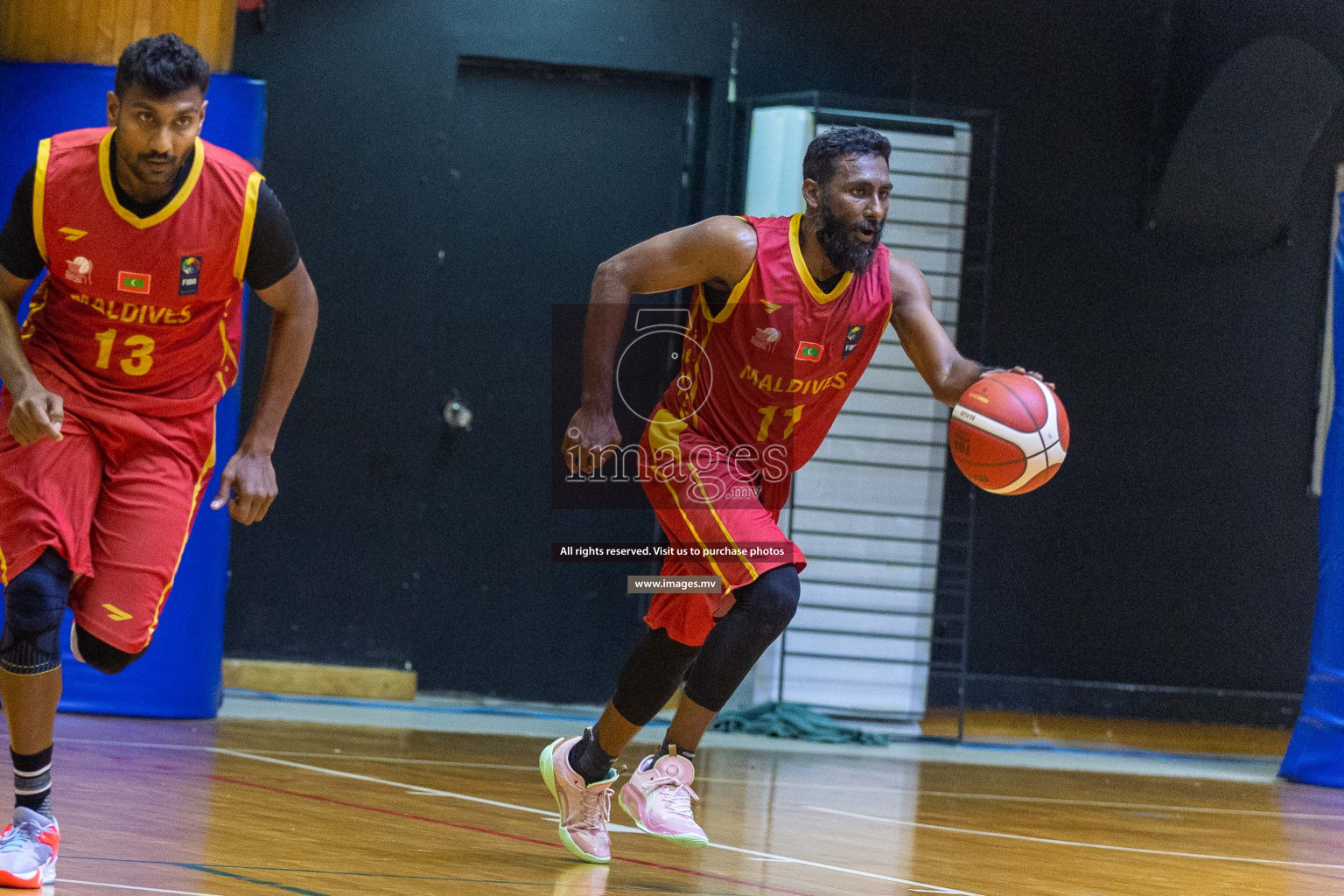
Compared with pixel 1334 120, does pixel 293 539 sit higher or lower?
lower

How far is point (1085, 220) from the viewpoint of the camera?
7852 mm

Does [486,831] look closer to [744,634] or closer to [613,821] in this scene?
[613,821]

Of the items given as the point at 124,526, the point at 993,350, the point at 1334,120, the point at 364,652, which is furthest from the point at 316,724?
the point at 1334,120

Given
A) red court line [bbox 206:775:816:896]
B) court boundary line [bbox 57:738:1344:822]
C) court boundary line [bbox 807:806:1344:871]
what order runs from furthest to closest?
court boundary line [bbox 57:738:1344:822]
court boundary line [bbox 807:806:1344:871]
red court line [bbox 206:775:816:896]

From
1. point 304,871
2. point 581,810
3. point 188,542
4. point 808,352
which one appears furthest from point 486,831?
point 188,542

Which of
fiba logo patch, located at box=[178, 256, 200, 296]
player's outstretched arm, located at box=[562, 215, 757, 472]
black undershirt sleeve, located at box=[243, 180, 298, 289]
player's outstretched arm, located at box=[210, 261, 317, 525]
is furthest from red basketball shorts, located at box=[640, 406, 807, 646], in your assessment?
fiba logo patch, located at box=[178, 256, 200, 296]

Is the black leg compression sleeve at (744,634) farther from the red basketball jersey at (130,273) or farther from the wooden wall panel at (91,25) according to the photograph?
the wooden wall panel at (91,25)

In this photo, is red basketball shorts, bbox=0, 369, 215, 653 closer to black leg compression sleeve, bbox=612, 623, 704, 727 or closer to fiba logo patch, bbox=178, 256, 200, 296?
fiba logo patch, bbox=178, 256, 200, 296

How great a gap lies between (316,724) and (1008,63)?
451 centimetres

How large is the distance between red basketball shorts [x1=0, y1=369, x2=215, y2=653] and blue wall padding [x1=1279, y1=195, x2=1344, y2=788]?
4755 mm

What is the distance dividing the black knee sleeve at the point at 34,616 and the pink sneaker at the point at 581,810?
114 cm

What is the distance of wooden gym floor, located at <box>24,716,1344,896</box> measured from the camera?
10.1ft

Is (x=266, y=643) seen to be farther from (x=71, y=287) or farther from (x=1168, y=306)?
(x=1168, y=306)

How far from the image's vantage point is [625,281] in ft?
11.4
